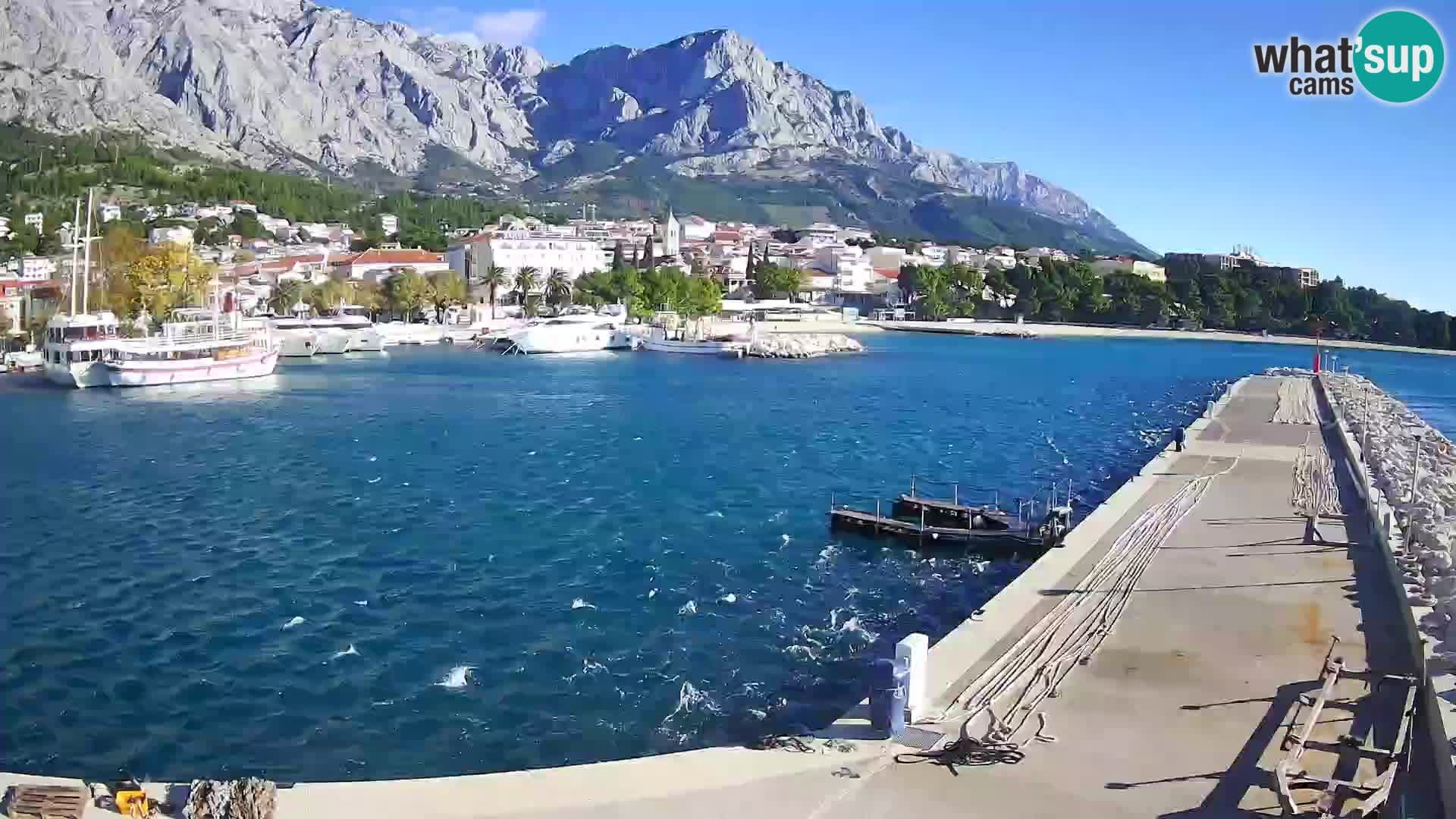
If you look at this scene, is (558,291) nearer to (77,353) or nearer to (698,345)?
(698,345)

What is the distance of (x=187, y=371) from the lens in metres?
52.6

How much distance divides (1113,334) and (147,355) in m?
95.3

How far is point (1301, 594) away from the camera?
14.9 m

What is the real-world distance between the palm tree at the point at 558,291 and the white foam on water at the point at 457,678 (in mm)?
93756

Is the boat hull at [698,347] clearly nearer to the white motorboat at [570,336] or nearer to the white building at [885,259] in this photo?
the white motorboat at [570,336]

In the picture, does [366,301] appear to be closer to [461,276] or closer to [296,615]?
[461,276]

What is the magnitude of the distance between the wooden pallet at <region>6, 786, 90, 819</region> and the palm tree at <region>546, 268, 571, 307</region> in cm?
10012

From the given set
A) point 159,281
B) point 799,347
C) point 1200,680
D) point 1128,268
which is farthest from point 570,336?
point 1128,268

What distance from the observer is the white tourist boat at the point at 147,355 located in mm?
50375

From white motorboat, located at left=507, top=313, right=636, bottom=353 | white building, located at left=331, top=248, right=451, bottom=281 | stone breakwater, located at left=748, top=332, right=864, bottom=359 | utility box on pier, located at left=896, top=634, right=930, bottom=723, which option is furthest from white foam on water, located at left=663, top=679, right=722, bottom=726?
white building, located at left=331, top=248, right=451, bottom=281

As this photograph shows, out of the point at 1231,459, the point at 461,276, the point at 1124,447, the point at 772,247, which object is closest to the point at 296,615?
the point at 1231,459

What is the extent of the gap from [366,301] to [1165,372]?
207ft

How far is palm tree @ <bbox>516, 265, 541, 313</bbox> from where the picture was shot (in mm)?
105125

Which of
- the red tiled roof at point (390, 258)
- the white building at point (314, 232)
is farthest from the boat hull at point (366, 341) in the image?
the white building at point (314, 232)
